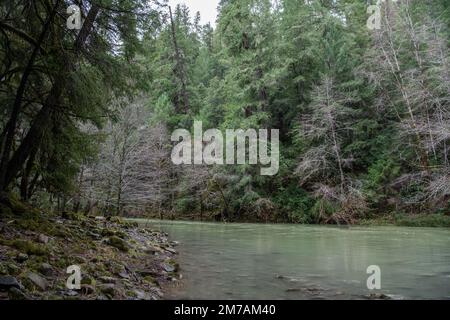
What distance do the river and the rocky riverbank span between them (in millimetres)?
564

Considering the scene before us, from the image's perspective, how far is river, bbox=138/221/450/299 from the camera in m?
5.64

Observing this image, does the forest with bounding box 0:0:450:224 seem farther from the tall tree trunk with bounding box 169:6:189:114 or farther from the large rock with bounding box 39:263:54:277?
the large rock with bounding box 39:263:54:277

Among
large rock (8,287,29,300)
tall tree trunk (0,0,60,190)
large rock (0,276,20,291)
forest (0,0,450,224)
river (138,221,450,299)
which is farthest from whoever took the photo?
forest (0,0,450,224)

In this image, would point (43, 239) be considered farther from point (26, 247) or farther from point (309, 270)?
A: point (309, 270)

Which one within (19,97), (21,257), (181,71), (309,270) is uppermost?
(181,71)

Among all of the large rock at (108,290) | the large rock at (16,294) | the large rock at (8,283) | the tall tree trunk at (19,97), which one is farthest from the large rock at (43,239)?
the large rock at (16,294)

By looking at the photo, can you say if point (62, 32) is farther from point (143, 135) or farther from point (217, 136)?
point (217, 136)

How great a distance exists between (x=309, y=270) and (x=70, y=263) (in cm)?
399

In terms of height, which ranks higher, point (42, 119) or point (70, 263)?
point (42, 119)

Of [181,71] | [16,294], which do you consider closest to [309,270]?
[16,294]

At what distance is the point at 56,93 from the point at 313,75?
22274 mm

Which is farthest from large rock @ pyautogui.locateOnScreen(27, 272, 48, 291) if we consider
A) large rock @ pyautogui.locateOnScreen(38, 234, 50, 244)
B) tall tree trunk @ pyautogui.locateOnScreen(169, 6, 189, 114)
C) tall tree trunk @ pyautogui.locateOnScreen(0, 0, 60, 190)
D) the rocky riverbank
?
tall tree trunk @ pyautogui.locateOnScreen(169, 6, 189, 114)

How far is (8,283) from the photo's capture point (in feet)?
14.1

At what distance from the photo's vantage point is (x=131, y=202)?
2195 cm
